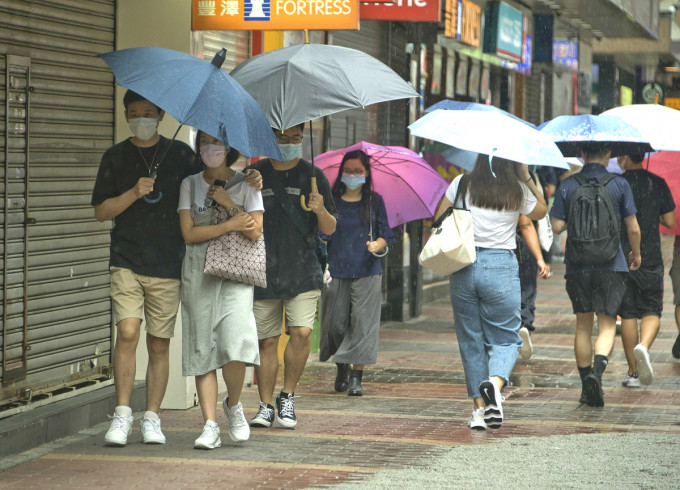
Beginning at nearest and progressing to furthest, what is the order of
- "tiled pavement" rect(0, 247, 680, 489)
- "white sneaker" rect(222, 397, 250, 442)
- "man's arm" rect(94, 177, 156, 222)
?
"tiled pavement" rect(0, 247, 680, 489)
"man's arm" rect(94, 177, 156, 222)
"white sneaker" rect(222, 397, 250, 442)

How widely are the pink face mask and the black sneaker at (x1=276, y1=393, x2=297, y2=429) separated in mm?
1683

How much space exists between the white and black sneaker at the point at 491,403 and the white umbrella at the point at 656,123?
2.77 m

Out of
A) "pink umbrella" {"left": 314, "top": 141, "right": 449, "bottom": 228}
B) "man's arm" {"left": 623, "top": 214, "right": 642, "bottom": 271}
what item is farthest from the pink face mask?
"man's arm" {"left": 623, "top": 214, "right": 642, "bottom": 271}

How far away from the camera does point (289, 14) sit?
851cm

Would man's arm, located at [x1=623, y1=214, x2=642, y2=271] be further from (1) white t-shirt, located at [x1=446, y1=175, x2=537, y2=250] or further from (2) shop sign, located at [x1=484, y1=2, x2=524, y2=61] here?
(2) shop sign, located at [x1=484, y1=2, x2=524, y2=61]

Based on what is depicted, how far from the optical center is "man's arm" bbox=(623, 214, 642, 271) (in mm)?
8898

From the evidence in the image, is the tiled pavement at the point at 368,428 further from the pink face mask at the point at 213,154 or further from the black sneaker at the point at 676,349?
the pink face mask at the point at 213,154

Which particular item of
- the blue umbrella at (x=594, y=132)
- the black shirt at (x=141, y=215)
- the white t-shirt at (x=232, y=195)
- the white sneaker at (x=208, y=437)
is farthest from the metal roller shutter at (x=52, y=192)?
the blue umbrella at (x=594, y=132)

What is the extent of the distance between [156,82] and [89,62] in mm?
2053

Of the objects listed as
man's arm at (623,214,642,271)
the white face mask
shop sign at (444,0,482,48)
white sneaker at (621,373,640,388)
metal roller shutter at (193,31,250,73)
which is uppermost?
shop sign at (444,0,482,48)

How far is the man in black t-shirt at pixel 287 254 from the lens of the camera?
7.50m

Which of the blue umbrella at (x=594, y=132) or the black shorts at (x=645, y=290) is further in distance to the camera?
the black shorts at (x=645, y=290)

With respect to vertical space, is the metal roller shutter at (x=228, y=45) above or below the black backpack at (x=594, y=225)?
above

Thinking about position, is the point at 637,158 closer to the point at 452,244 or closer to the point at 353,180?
the point at 353,180
